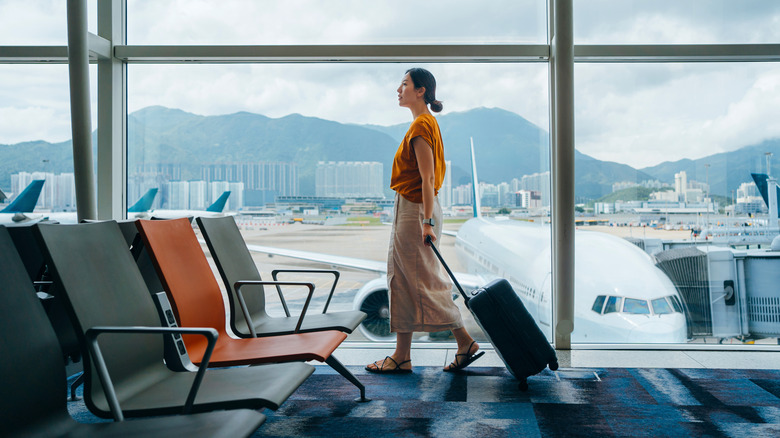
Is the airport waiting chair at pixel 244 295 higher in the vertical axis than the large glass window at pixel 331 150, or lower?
lower

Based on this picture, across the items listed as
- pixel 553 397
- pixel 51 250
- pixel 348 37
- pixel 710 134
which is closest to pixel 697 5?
pixel 710 134

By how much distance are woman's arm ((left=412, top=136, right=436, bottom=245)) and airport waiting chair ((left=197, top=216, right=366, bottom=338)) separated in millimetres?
529

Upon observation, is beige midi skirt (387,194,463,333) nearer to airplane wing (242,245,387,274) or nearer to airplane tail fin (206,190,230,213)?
airplane wing (242,245,387,274)

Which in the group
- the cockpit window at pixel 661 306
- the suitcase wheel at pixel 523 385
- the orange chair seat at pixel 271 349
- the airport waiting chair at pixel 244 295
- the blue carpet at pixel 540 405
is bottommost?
the blue carpet at pixel 540 405

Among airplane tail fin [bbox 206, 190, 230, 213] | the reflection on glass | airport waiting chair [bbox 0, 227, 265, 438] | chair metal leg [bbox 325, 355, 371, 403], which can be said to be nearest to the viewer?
airport waiting chair [bbox 0, 227, 265, 438]

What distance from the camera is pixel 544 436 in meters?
2.02

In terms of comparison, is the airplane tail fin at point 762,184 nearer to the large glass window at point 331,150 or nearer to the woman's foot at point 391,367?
the large glass window at point 331,150

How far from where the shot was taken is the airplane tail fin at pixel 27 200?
3615 mm

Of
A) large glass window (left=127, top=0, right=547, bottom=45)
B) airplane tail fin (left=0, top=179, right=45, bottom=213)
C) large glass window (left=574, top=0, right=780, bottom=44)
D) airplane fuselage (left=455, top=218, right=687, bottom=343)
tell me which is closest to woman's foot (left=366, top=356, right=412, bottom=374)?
airplane fuselage (left=455, top=218, right=687, bottom=343)

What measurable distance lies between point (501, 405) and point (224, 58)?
2.52 meters

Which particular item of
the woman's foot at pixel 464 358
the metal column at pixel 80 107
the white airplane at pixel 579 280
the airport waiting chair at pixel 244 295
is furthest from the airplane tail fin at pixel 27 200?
the woman's foot at pixel 464 358

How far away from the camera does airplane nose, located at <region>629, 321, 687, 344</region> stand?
3.33 metres

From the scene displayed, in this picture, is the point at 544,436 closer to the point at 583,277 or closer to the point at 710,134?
the point at 583,277

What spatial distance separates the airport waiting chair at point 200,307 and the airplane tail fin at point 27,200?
77.9 inches
